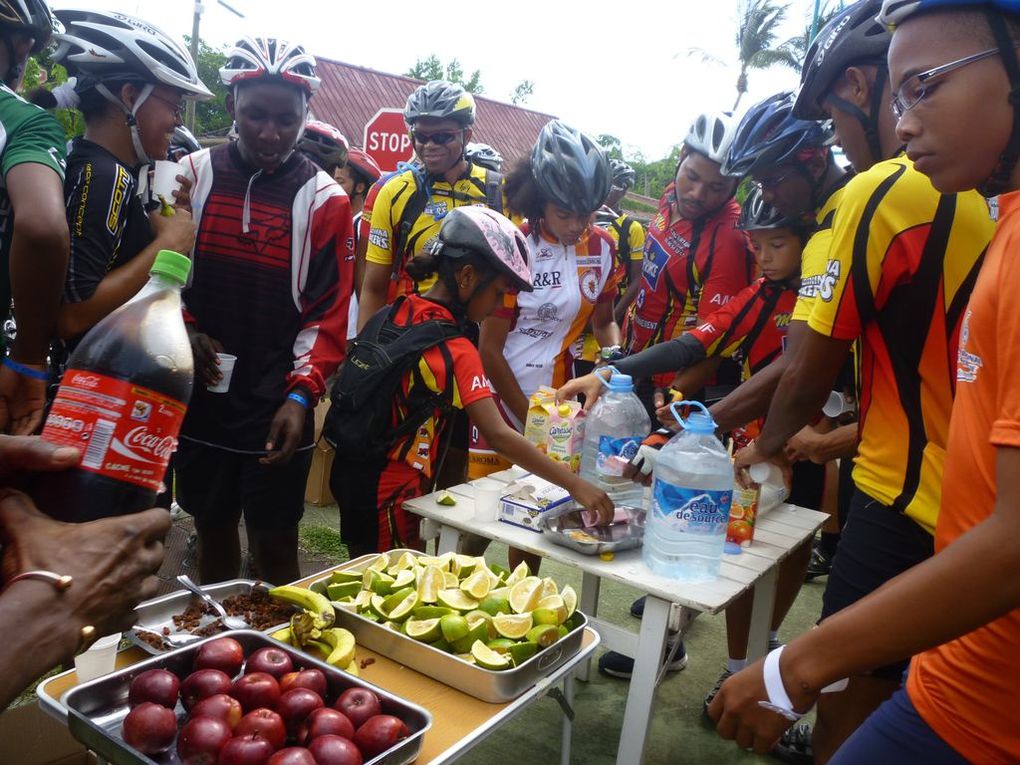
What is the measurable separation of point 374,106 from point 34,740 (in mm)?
22350

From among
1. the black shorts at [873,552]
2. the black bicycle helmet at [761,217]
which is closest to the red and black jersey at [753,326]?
the black bicycle helmet at [761,217]

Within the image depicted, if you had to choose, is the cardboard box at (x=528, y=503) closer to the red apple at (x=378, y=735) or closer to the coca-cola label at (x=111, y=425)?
the red apple at (x=378, y=735)

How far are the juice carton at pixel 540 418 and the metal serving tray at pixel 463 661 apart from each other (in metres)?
1.22

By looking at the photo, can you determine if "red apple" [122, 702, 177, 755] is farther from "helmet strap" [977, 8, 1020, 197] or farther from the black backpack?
"helmet strap" [977, 8, 1020, 197]

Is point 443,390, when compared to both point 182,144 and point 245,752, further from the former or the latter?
point 182,144

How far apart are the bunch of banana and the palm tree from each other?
32.5 meters

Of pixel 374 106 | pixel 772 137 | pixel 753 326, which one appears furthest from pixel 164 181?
pixel 374 106

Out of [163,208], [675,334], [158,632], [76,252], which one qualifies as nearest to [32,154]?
[76,252]

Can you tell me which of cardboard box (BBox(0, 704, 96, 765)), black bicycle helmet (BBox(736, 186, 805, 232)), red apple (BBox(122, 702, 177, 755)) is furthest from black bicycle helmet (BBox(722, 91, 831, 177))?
cardboard box (BBox(0, 704, 96, 765))

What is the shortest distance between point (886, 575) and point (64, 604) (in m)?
1.99

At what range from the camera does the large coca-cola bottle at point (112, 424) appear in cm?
125

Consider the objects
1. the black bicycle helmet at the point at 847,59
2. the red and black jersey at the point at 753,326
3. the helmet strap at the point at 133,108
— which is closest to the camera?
the black bicycle helmet at the point at 847,59

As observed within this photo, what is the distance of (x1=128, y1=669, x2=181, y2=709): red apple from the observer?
1.59 meters

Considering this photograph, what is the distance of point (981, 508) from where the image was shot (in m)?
1.39
